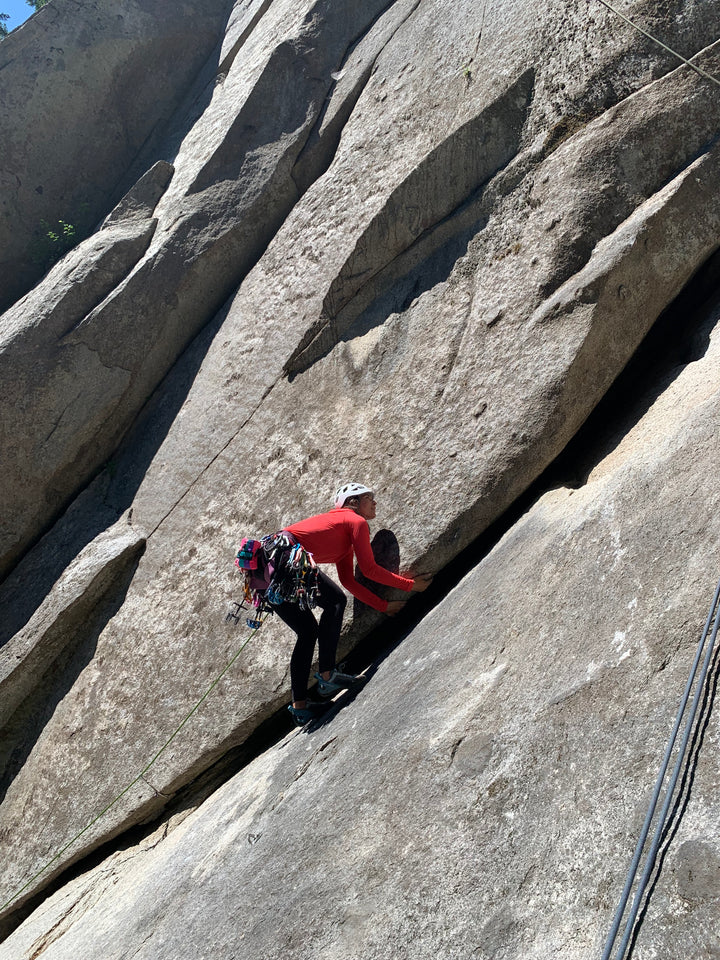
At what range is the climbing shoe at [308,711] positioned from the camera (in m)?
5.63

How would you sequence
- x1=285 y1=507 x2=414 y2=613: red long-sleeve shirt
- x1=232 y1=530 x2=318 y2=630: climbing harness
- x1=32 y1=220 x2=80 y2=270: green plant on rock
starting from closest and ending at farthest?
x1=232 y1=530 x2=318 y2=630: climbing harness < x1=285 y1=507 x2=414 y2=613: red long-sleeve shirt < x1=32 y1=220 x2=80 y2=270: green plant on rock

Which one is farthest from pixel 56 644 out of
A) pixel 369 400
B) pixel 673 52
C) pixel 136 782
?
pixel 673 52

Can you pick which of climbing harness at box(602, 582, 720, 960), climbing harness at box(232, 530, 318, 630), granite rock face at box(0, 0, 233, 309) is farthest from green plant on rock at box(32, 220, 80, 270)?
climbing harness at box(602, 582, 720, 960)

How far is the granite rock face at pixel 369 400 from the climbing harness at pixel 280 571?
735 mm

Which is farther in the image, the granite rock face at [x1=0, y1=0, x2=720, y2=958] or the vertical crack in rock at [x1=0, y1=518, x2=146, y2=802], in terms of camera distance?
the vertical crack in rock at [x1=0, y1=518, x2=146, y2=802]

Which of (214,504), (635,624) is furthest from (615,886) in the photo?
(214,504)

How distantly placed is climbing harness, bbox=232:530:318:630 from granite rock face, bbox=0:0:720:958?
0.73 m

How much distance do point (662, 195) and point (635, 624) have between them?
3.42 metres

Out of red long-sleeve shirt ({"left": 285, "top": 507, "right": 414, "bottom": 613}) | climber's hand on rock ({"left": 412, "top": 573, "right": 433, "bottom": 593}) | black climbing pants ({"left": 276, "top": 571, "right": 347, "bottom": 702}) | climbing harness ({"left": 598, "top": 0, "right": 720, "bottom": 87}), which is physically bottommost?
climber's hand on rock ({"left": 412, "top": 573, "right": 433, "bottom": 593})

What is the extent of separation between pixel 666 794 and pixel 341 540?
2.89 meters

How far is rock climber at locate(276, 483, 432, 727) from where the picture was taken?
5.50 meters

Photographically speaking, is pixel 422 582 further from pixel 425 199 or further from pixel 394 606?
pixel 425 199

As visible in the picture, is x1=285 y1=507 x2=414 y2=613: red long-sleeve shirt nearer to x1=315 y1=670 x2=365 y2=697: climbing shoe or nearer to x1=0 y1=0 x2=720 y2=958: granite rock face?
x1=0 y1=0 x2=720 y2=958: granite rock face

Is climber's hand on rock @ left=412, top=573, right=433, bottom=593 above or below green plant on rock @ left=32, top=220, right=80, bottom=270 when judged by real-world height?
below
